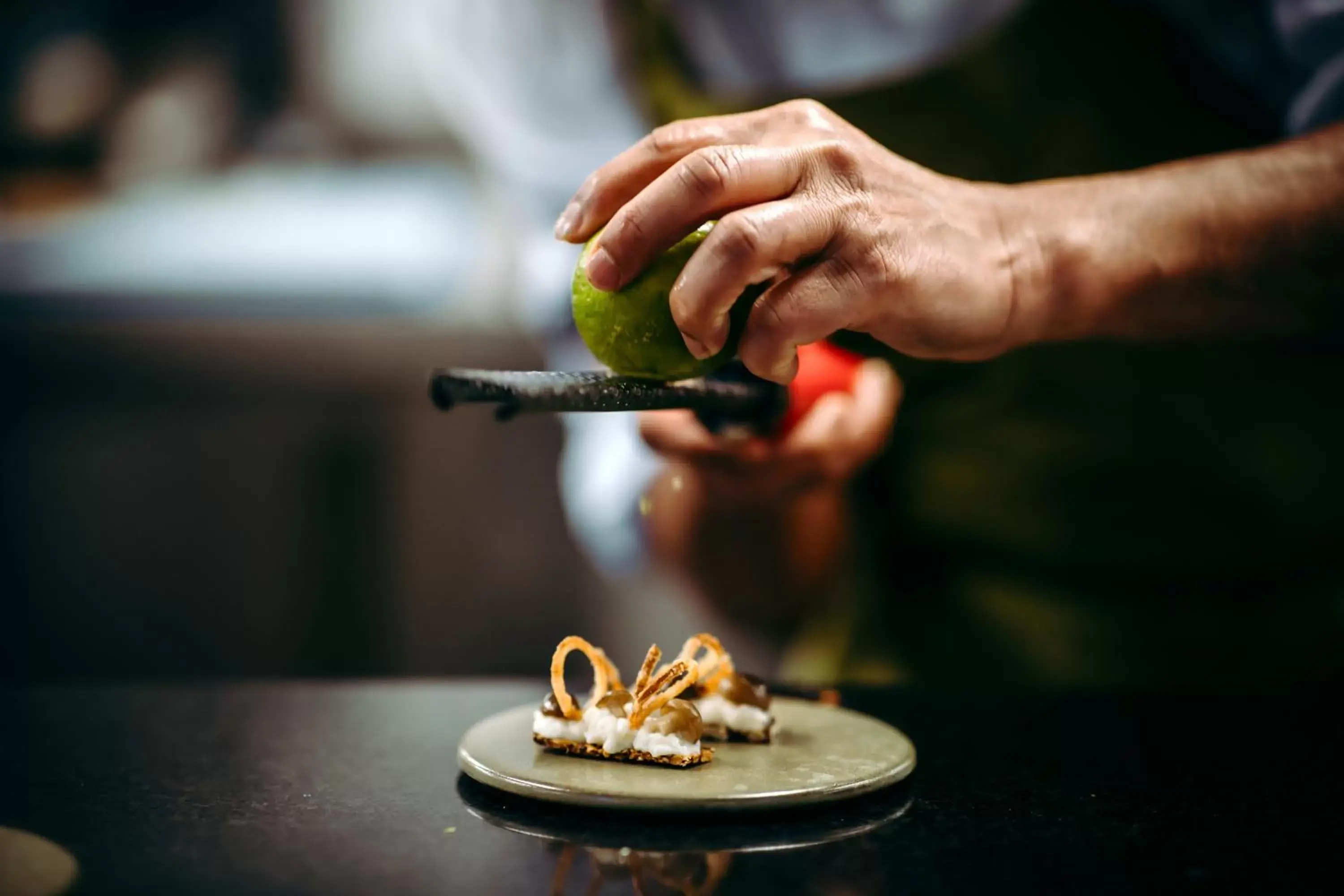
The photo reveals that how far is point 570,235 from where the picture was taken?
0.89 m

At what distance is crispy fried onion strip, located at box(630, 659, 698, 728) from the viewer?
0.83 m

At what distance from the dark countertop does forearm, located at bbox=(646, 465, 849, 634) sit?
463 millimetres

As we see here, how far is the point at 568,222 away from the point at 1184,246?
597 mm

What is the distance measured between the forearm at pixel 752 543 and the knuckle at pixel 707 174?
2.41 ft

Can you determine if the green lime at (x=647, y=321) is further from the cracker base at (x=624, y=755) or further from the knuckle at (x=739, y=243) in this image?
the cracker base at (x=624, y=755)

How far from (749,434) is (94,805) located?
677mm

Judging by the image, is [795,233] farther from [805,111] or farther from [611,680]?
[611,680]

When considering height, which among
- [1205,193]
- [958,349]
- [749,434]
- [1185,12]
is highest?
[1185,12]

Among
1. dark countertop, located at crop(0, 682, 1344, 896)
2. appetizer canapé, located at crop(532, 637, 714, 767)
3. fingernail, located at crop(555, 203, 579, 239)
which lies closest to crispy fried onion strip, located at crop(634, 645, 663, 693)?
appetizer canapé, located at crop(532, 637, 714, 767)

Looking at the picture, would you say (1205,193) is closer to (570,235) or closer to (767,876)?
(570,235)

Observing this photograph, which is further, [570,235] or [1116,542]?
[1116,542]

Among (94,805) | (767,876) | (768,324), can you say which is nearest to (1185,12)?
(768,324)

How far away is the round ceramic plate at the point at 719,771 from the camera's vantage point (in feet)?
2.40

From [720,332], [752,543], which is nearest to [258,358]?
[752,543]
